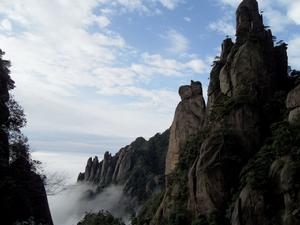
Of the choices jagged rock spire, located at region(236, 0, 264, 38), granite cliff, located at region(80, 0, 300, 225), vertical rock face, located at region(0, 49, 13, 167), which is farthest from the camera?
jagged rock spire, located at region(236, 0, 264, 38)

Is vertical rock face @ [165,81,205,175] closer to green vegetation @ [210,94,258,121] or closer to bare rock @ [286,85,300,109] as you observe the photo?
green vegetation @ [210,94,258,121]

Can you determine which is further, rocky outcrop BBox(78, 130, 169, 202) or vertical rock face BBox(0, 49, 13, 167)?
rocky outcrop BBox(78, 130, 169, 202)

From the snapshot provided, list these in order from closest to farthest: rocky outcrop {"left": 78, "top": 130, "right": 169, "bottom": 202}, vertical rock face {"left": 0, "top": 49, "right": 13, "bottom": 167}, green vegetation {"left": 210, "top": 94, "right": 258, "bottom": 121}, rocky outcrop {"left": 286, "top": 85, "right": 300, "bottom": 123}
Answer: vertical rock face {"left": 0, "top": 49, "right": 13, "bottom": 167} → rocky outcrop {"left": 286, "top": 85, "right": 300, "bottom": 123} → green vegetation {"left": 210, "top": 94, "right": 258, "bottom": 121} → rocky outcrop {"left": 78, "top": 130, "right": 169, "bottom": 202}

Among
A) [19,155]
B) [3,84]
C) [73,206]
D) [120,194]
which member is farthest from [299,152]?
[73,206]

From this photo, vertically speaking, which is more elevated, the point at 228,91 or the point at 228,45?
the point at 228,45

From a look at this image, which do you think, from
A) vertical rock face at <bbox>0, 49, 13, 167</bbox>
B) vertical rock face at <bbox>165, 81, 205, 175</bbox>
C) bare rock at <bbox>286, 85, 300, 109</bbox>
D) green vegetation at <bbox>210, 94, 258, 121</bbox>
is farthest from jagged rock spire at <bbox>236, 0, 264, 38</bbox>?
vertical rock face at <bbox>0, 49, 13, 167</bbox>

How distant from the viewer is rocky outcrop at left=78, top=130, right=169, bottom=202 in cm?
10469

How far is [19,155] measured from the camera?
30.3 m

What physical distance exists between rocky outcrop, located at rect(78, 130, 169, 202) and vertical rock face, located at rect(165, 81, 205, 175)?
44.1 metres

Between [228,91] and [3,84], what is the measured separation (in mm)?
18983

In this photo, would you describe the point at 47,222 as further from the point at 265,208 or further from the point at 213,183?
the point at 265,208

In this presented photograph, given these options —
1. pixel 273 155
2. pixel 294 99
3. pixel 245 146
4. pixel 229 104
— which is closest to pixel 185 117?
pixel 229 104

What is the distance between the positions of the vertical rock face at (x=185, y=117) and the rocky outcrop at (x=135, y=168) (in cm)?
4415

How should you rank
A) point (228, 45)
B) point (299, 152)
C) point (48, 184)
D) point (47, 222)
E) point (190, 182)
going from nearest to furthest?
1. point (299, 152)
2. point (48, 184)
3. point (47, 222)
4. point (190, 182)
5. point (228, 45)
